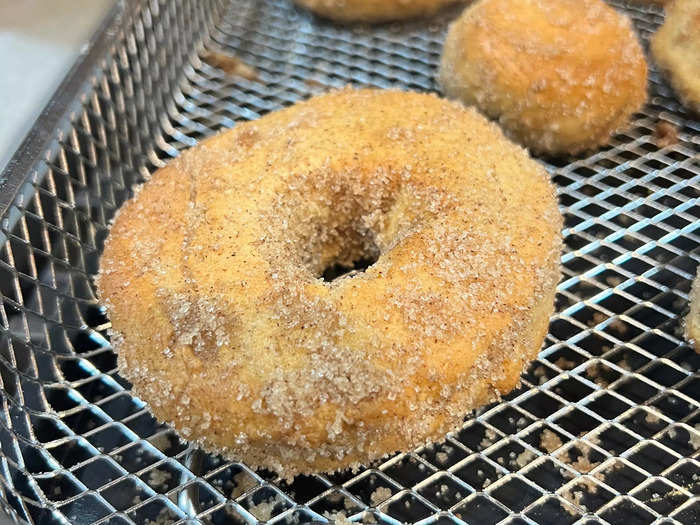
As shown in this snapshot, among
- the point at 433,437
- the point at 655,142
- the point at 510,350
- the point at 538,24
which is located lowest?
the point at 433,437

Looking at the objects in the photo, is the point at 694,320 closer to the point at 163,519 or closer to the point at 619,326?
the point at 619,326

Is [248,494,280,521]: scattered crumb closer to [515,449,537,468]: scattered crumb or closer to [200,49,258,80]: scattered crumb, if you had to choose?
[515,449,537,468]: scattered crumb

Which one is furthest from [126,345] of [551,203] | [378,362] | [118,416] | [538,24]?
[538,24]

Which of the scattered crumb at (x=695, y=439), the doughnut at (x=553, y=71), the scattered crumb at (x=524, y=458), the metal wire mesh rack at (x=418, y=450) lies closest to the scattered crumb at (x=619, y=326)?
the metal wire mesh rack at (x=418, y=450)

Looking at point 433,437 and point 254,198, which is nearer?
point 433,437

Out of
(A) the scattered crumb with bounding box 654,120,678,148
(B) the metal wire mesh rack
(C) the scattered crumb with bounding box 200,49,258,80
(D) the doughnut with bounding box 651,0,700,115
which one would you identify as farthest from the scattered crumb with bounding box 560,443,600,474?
(C) the scattered crumb with bounding box 200,49,258,80

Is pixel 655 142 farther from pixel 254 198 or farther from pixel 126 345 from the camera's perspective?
pixel 126 345
